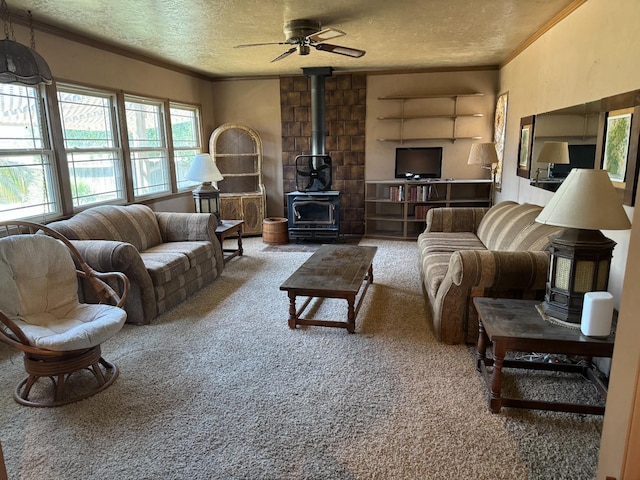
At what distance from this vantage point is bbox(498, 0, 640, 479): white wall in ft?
3.08

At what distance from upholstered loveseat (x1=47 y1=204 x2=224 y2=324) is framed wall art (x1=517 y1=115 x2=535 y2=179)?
→ 3.37 metres

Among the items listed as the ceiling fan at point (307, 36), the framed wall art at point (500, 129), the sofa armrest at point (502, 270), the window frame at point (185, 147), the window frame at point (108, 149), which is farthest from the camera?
the window frame at point (185, 147)

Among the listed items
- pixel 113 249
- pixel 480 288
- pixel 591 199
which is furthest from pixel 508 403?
pixel 113 249

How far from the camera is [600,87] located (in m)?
2.79

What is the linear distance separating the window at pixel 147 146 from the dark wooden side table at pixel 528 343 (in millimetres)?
4375

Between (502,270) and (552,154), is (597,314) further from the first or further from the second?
(552,154)

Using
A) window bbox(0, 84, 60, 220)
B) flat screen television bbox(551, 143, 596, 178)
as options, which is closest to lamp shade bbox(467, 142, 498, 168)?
flat screen television bbox(551, 143, 596, 178)

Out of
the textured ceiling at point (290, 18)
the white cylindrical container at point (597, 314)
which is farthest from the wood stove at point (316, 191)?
the white cylindrical container at point (597, 314)

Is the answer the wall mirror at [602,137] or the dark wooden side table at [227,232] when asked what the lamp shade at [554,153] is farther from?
the dark wooden side table at [227,232]

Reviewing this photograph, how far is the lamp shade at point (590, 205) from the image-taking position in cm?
203

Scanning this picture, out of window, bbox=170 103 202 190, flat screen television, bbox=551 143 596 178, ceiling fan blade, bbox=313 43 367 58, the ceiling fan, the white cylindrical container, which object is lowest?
the white cylindrical container

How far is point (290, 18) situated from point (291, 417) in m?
3.20

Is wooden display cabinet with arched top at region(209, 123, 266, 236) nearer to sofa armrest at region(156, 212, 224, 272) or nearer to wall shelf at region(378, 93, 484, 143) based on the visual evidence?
sofa armrest at region(156, 212, 224, 272)

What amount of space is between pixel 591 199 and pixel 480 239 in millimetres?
2343
